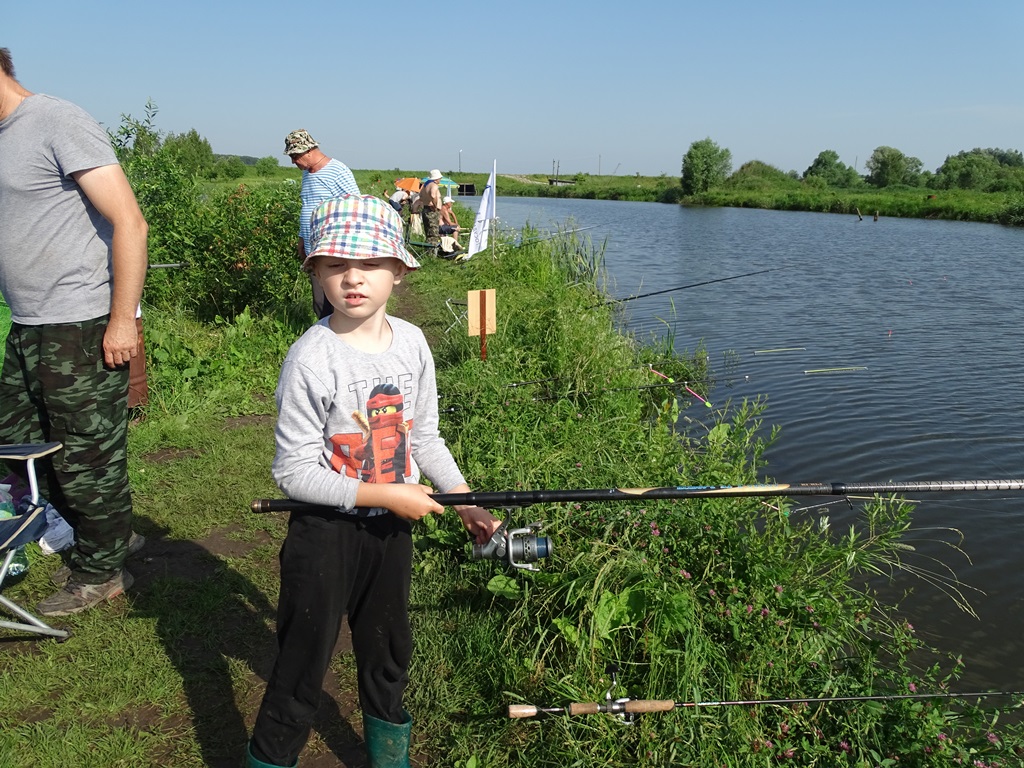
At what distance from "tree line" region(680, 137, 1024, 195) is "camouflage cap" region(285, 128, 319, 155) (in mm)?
54355

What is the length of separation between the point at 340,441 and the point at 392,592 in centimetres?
47

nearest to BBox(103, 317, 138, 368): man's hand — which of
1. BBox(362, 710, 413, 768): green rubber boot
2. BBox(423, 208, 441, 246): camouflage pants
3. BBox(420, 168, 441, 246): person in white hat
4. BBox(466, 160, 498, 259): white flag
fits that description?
BBox(362, 710, 413, 768): green rubber boot

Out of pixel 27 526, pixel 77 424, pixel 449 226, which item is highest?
pixel 449 226

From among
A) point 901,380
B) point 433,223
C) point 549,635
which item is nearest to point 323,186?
point 549,635

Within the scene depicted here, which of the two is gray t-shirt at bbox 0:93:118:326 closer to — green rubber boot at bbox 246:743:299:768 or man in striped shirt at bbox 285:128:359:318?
green rubber boot at bbox 246:743:299:768

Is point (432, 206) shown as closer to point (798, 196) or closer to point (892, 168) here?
point (798, 196)

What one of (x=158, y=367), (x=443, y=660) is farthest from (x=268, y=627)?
(x=158, y=367)

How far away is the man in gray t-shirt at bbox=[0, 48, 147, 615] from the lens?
9.36ft

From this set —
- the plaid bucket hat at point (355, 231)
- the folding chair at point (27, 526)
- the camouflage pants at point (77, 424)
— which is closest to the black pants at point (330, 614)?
the plaid bucket hat at point (355, 231)

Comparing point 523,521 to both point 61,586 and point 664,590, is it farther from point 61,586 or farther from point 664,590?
point 61,586

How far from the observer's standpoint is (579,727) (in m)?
2.60

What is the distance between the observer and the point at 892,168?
64250 mm

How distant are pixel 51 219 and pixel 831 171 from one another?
8513cm

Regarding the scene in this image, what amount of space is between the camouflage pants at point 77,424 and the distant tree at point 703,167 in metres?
66.0
